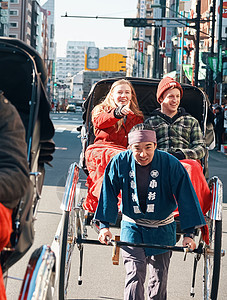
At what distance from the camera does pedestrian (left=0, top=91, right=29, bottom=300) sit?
9.36 feet

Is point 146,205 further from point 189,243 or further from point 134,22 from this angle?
point 134,22

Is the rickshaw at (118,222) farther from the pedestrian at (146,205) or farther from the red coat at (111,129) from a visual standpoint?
the red coat at (111,129)

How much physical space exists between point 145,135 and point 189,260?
306 cm

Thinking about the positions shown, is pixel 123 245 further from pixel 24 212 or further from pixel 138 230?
pixel 24 212

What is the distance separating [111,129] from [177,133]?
753mm

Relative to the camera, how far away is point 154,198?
4516 millimetres

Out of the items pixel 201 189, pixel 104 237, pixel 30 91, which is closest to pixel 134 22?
pixel 201 189

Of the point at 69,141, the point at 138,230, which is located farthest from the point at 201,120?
the point at 69,141

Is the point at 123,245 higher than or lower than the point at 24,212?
lower

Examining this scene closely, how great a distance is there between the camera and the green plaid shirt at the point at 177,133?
6176 mm

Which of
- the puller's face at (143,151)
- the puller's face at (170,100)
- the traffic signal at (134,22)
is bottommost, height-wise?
the puller's face at (143,151)

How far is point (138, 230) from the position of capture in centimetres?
463

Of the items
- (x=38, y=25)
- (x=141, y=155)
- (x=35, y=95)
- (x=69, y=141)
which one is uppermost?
(x=38, y=25)

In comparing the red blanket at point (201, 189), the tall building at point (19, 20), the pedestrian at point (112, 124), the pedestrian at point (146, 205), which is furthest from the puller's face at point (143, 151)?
the tall building at point (19, 20)
